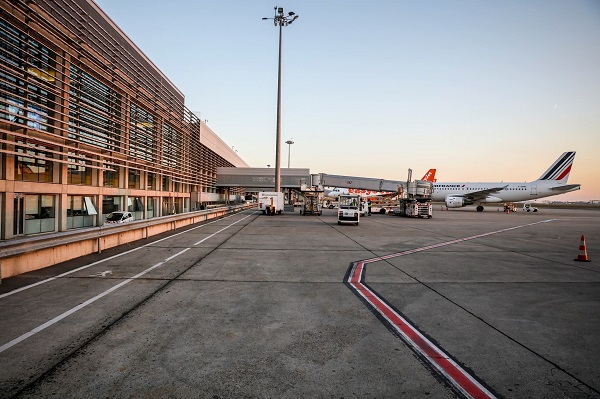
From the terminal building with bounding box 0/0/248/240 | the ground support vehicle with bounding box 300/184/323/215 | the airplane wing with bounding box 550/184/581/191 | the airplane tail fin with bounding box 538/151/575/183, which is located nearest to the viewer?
the terminal building with bounding box 0/0/248/240

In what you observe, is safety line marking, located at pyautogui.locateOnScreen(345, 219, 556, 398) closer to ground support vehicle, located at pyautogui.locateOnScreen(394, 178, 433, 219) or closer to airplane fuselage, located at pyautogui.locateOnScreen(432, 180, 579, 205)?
ground support vehicle, located at pyautogui.locateOnScreen(394, 178, 433, 219)

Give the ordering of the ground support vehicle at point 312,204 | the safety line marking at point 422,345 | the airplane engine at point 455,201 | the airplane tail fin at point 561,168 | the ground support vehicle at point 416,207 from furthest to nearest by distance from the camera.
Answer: the airplane tail fin at point 561,168
the airplane engine at point 455,201
the ground support vehicle at point 312,204
the ground support vehicle at point 416,207
the safety line marking at point 422,345

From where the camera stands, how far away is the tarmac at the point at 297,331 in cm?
362

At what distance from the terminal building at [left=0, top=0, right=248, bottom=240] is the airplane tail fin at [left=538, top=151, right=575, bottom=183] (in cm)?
5686

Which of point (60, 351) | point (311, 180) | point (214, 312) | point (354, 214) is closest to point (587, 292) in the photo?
point (214, 312)

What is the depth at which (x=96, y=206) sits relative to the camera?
18656 millimetres

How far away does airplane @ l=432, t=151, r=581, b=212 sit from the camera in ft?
166

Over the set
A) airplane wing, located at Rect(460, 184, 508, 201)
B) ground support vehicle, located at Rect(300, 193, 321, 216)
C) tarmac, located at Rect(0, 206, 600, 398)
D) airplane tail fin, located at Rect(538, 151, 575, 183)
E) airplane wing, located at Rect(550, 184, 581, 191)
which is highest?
airplane tail fin, located at Rect(538, 151, 575, 183)

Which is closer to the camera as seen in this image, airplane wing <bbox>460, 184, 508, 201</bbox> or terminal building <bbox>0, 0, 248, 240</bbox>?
terminal building <bbox>0, 0, 248, 240</bbox>

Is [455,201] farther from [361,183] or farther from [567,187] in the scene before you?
[567,187]

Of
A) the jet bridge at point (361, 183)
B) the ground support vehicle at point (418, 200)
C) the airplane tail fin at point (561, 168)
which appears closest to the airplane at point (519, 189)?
the airplane tail fin at point (561, 168)

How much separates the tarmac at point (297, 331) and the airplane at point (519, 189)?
4528cm

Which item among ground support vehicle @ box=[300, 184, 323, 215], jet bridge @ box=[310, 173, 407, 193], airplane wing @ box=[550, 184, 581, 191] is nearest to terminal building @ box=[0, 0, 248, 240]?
ground support vehicle @ box=[300, 184, 323, 215]

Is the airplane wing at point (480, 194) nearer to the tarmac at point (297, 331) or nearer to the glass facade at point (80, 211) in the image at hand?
the tarmac at point (297, 331)
